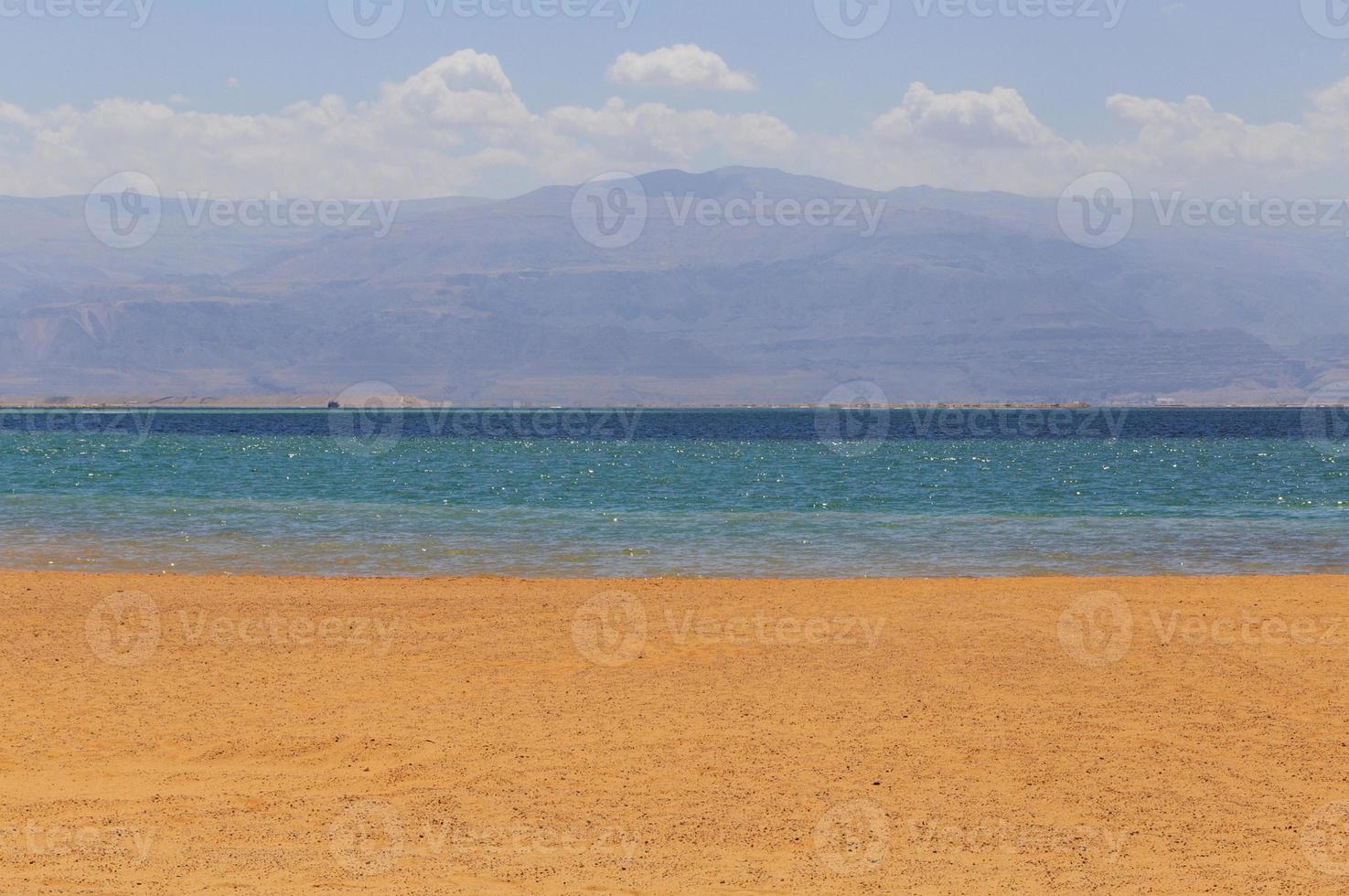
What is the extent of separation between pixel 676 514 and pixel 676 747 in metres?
26.9

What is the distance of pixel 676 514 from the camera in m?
39.5

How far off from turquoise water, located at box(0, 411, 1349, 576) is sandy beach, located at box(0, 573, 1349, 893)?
7.57 meters

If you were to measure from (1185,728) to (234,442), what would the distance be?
10295 cm

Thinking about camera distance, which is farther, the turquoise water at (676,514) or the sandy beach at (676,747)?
the turquoise water at (676,514)

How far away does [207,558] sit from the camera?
91.1 feet

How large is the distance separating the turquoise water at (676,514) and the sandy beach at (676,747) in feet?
24.8

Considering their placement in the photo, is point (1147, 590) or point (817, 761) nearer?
point (817, 761)

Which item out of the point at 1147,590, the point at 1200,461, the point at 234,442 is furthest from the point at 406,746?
the point at 234,442

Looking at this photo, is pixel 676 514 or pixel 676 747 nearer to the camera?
pixel 676 747

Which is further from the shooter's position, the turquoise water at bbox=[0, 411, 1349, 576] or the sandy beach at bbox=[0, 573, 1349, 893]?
the turquoise water at bbox=[0, 411, 1349, 576]

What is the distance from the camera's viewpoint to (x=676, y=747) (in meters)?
12.6

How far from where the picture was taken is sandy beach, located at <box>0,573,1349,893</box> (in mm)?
9812

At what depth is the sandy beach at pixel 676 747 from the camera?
9.81 meters

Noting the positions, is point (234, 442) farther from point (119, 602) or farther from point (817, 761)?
point (817, 761)
